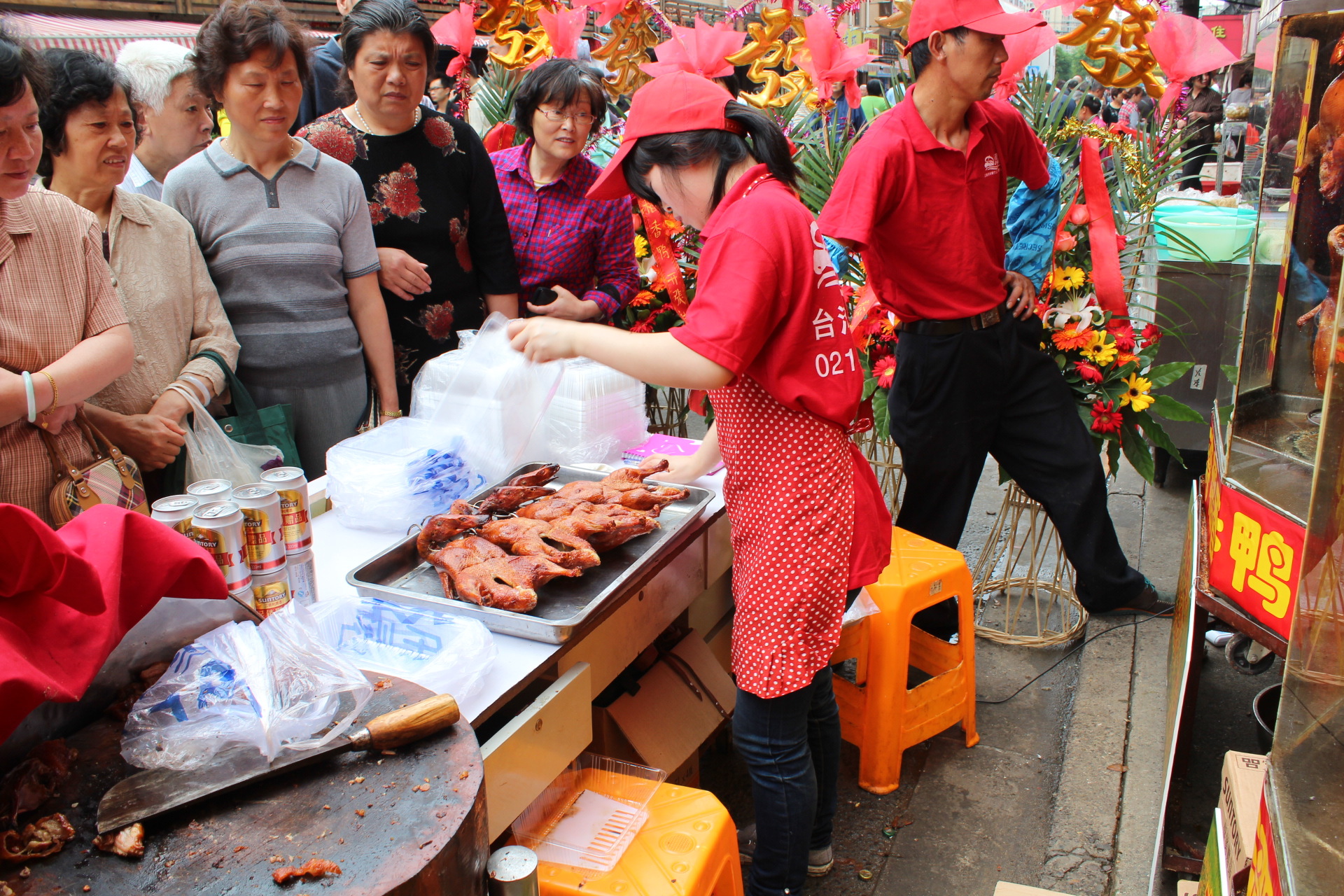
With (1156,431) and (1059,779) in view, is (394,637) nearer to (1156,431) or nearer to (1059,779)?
(1059,779)

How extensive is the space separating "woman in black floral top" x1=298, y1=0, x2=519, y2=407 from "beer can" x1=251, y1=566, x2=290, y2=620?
1516mm

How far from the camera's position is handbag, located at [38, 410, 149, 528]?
1.86 m

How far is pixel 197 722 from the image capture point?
3.90 ft

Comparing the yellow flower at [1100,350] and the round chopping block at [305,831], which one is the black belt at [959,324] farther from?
the round chopping block at [305,831]

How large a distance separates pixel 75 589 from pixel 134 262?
1.45 m

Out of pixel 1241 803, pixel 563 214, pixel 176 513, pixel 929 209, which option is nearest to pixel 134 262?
pixel 176 513

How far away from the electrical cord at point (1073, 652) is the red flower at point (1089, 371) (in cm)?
95

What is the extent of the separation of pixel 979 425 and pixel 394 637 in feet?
6.18

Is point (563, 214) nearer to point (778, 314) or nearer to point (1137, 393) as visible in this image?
point (778, 314)

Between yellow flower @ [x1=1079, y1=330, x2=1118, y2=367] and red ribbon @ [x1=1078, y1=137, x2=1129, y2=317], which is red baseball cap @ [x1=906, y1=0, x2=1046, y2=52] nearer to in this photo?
red ribbon @ [x1=1078, y1=137, x2=1129, y2=317]

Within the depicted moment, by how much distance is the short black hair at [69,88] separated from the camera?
218cm

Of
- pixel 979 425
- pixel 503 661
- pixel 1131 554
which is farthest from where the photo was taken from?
pixel 1131 554

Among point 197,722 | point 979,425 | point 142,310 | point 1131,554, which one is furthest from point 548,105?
point 1131,554

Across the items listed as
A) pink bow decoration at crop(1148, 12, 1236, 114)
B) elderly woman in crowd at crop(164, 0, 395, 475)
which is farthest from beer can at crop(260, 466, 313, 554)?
pink bow decoration at crop(1148, 12, 1236, 114)
